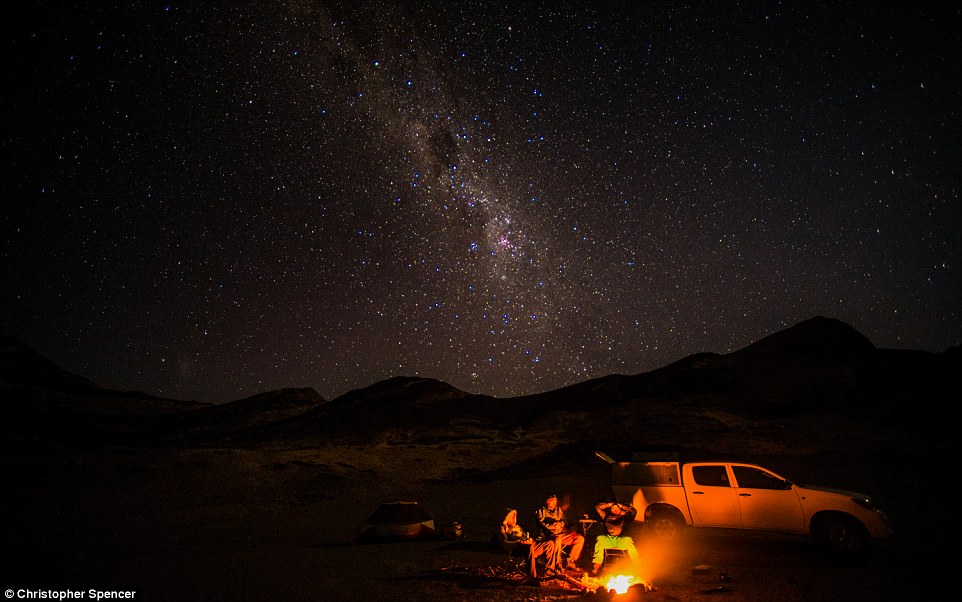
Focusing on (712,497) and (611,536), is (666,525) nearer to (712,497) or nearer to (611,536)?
(712,497)

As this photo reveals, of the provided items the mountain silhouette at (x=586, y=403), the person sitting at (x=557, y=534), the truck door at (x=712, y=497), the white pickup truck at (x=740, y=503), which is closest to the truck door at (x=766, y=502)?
the white pickup truck at (x=740, y=503)

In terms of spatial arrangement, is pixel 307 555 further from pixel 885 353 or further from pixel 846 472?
pixel 885 353

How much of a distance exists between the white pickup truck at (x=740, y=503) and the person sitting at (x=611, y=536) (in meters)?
4.04

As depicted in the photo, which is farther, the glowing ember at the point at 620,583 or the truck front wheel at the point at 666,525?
the truck front wheel at the point at 666,525

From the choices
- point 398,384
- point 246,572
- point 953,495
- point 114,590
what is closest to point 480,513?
point 246,572

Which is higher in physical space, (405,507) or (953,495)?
(405,507)

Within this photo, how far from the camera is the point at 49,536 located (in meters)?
17.4

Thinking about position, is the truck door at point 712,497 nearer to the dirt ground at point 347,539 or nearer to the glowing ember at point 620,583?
the dirt ground at point 347,539

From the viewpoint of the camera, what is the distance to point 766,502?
11.7 m

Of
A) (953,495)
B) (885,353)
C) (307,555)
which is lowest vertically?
(953,495)

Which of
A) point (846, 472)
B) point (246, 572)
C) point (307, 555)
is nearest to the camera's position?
point (246, 572)

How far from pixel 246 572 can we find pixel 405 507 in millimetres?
4934

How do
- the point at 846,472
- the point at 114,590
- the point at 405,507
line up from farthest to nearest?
the point at 846,472, the point at 405,507, the point at 114,590

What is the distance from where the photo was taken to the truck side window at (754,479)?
11.9 metres
